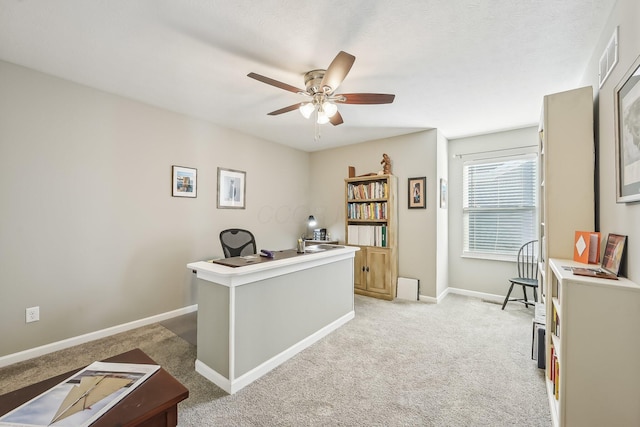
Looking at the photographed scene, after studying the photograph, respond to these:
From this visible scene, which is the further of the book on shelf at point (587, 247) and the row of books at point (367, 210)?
the row of books at point (367, 210)

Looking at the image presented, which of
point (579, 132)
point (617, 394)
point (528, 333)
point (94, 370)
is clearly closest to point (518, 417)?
point (617, 394)

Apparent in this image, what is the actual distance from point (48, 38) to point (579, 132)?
3.71 m

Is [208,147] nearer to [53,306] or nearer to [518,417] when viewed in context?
[53,306]

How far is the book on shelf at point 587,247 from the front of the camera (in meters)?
1.69

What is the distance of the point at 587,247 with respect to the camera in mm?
1714

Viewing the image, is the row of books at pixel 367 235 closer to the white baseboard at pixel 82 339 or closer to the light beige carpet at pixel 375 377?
the light beige carpet at pixel 375 377

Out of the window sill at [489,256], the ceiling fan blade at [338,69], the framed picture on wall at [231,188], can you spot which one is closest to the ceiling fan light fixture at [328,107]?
the ceiling fan blade at [338,69]

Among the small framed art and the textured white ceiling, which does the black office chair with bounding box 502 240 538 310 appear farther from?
the textured white ceiling

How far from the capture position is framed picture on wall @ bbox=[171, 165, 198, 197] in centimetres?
323

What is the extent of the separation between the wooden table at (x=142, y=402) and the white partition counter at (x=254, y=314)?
2.48 feet

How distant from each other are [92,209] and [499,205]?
4951 mm

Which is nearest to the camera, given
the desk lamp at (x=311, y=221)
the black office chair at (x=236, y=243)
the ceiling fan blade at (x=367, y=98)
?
the ceiling fan blade at (x=367, y=98)

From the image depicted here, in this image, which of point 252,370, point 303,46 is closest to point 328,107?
point 303,46

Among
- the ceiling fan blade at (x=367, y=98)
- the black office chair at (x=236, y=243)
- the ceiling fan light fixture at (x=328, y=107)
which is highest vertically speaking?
the ceiling fan blade at (x=367, y=98)
